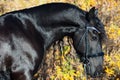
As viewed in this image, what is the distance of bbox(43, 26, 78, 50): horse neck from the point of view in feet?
15.1

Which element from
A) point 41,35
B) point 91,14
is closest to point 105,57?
point 91,14

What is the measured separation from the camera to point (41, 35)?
4.56m

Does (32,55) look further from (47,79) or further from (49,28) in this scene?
(47,79)

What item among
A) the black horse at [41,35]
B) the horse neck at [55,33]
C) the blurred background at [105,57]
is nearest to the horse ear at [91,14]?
the black horse at [41,35]

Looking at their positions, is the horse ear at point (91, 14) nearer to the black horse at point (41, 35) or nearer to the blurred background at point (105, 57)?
the black horse at point (41, 35)

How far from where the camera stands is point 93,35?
4637mm

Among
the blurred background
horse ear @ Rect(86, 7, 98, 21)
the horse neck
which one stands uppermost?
horse ear @ Rect(86, 7, 98, 21)

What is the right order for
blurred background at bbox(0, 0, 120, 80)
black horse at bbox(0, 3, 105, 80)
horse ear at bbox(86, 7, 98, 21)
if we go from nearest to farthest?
black horse at bbox(0, 3, 105, 80)
horse ear at bbox(86, 7, 98, 21)
blurred background at bbox(0, 0, 120, 80)

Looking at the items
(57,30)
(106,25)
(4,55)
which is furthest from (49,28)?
Result: (106,25)

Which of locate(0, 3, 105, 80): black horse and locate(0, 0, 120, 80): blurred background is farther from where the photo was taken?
locate(0, 0, 120, 80): blurred background

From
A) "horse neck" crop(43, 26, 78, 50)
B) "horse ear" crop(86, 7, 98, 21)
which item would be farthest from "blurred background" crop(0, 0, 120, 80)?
"horse ear" crop(86, 7, 98, 21)

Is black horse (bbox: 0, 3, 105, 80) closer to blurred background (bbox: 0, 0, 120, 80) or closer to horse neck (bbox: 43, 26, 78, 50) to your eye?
horse neck (bbox: 43, 26, 78, 50)

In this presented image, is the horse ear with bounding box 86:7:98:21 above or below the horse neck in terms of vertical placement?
above

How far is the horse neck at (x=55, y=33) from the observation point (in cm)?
461
